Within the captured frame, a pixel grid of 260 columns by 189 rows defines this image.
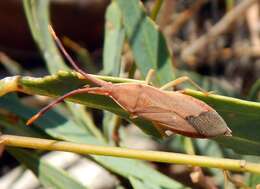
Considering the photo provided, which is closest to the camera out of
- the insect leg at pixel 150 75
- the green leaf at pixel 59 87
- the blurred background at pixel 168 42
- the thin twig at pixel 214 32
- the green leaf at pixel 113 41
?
the green leaf at pixel 59 87

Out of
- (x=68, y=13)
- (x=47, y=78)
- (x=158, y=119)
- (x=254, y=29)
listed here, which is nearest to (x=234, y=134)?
(x=158, y=119)

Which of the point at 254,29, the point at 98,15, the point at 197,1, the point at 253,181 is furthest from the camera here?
the point at 98,15

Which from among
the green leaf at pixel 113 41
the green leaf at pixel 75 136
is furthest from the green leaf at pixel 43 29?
the green leaf at pixel 75 136

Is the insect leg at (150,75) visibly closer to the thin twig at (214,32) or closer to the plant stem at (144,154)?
the plant stem at (144,154)

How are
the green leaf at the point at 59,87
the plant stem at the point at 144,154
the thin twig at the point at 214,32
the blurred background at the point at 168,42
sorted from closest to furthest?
the plant stem at the point at 144,154
the green leaf at the point at 59,87
the blurred background at the point at 168,42
the thin twig at the point at 214,32

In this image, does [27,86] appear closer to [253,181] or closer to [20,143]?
[20,143]

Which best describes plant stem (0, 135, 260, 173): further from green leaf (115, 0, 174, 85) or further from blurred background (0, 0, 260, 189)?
blurred background (0, 0, 260, 189)

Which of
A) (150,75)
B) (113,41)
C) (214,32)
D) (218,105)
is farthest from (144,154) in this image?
(214,32)
